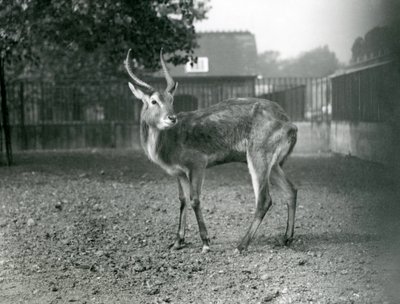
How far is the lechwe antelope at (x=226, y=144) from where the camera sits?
597cm

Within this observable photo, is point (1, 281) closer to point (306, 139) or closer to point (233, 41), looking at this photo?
point (306, 139)

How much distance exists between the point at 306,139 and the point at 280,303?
39.3 ft

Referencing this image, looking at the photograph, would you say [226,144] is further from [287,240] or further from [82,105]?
[82,105]

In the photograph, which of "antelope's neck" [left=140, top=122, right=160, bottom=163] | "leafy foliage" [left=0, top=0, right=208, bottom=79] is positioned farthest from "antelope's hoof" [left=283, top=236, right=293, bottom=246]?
"leafy foliage" [left=0, top=0, right=208, bottom=79]

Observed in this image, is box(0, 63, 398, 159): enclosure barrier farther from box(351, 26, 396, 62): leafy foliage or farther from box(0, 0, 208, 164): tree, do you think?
box(351, 26, 396, 62): leafy foliage

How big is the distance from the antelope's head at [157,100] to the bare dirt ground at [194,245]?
1.32 m

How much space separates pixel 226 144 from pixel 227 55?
20998 millimetres

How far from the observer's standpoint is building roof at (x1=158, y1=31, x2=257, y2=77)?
85.4ft

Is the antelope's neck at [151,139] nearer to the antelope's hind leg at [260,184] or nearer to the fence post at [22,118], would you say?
the antelope's hind leg at [260,184]

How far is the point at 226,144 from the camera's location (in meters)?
6.18

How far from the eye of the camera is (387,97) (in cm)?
271

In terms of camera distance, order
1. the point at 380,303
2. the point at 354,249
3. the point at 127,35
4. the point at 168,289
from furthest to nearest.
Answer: the point at 127,35, the point at 354,249, the point at 168,289, the point at 380,303

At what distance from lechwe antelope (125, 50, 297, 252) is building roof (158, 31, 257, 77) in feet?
60.8

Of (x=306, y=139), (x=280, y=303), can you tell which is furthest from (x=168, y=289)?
(x=306, y=139)
